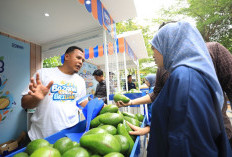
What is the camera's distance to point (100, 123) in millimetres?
1365

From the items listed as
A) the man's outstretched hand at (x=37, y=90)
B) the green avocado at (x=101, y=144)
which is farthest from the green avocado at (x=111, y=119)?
the man's outstretched hand at (x=37, y=90)

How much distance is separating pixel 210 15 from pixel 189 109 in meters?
12.4

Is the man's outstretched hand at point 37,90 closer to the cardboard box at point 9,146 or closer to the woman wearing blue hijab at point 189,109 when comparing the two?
the woman wearing blue hijab at point 189,109

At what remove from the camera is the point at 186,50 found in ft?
3.03

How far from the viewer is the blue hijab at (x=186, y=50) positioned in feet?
2.72

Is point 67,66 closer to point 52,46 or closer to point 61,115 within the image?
point 61,115

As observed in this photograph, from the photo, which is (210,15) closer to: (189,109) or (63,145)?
(189,109)

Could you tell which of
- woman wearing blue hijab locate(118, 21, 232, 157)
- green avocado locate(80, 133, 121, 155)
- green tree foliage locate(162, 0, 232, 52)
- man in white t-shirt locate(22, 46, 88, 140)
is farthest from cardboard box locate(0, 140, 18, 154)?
green tree foliage locate(162, 0, 232, 52)

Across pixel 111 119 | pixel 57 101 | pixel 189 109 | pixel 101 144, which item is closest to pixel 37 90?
pixel 57 101

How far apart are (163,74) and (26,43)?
4425mm

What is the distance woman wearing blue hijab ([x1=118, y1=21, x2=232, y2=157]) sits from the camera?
0.73 meters

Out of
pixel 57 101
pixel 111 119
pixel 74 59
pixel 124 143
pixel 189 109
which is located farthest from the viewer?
pixel 74 59

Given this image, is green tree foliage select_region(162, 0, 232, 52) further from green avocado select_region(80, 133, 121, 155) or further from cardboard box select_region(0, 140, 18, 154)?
cardboard box select_region(0, 140, 18, 154)

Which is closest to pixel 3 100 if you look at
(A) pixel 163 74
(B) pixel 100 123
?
(B) pixel 100 123
